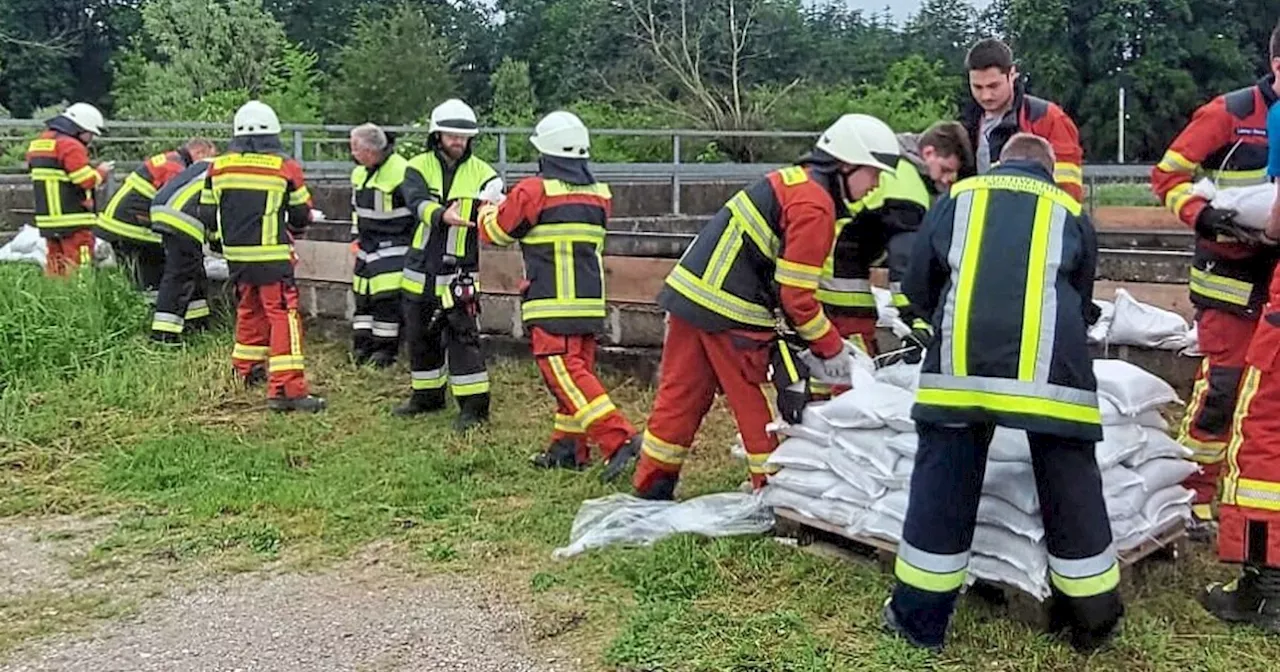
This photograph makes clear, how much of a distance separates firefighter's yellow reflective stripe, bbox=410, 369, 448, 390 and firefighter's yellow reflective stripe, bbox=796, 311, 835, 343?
3.05 m

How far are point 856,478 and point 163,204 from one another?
229 inches

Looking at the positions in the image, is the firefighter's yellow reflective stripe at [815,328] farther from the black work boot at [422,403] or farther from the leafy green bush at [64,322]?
the leafy green bush at [64,322]

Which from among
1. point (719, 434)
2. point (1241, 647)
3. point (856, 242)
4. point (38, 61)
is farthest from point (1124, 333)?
point (38, 61)

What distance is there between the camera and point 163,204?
8781 mm

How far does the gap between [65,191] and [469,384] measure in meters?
4.89

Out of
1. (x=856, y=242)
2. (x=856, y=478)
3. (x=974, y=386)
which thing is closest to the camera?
(x=974, y=386)

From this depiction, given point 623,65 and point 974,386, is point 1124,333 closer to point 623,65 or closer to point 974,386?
point 974,386

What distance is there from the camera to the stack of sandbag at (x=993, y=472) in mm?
4090

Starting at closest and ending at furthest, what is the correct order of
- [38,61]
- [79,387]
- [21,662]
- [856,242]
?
[21,662] → [856,242] → [79,387] → [38,61]

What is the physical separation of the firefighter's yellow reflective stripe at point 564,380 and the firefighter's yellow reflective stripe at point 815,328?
1555 millimetres

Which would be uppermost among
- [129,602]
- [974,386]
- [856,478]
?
[974,386]

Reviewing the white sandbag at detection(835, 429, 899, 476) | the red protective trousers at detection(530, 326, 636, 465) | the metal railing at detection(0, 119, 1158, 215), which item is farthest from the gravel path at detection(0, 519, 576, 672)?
the metal railing at detection(0, 119, 1158, 215)

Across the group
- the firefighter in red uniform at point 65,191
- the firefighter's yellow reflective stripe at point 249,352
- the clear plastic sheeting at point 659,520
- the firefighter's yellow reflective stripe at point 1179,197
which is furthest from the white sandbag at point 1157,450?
the firefighter in red uniform at point 65,191

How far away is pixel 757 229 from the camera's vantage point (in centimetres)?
509
